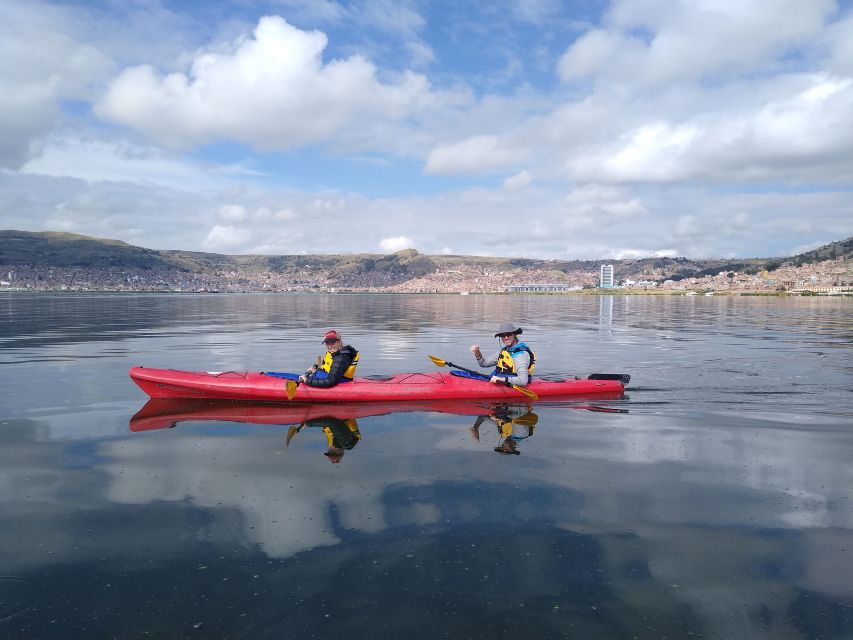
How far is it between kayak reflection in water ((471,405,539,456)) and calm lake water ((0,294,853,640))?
90mm

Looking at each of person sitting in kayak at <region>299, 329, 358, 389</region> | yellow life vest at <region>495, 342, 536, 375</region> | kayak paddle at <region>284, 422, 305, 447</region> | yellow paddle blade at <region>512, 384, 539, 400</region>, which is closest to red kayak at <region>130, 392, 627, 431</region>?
yellow paddle blade at <region>512, 384, 539, 400</region>

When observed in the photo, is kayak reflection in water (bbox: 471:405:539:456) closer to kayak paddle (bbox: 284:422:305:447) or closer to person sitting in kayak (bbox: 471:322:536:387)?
person sitting in kayak (bbox: 471:322:536:387)

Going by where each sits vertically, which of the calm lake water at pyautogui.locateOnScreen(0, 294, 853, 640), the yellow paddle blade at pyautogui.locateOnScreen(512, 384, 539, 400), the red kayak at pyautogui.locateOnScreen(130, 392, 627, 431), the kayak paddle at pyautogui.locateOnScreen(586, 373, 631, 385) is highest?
the kayak paddle at pyautogui.locateOnScreen(586, 373, 631, 385)

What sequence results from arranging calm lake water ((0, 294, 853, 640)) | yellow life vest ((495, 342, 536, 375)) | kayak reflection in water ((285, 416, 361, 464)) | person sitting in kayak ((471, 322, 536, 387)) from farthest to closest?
yellow life vest ((495, 342, 536, 375)) → person sitting in kayak ((471, 322, 536, 387)) → kayak reflection in water ((285, 416, 361, 464)) → calm lake water ((0, 294, 853, 640))

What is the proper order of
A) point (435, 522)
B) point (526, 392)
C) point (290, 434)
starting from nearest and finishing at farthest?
point (435, 522), point (290, 434), point (526, 392)

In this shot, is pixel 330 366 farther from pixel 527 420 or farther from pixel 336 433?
pixel 527 420

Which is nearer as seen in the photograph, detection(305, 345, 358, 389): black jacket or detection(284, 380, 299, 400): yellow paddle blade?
detection(284, 380, 299, 400): yellow paddle blade

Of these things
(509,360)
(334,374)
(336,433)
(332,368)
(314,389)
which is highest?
(509,360)

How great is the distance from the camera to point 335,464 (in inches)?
384

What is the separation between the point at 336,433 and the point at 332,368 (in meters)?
2.66

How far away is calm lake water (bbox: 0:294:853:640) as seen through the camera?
17.5 feet

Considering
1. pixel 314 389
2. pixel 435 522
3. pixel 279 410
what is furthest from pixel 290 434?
pixel 435 522

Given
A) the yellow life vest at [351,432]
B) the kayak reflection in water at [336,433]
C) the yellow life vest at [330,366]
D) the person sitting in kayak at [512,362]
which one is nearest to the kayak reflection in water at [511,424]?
the person sitting in kayak at [512,362]

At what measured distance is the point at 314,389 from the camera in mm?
14336
